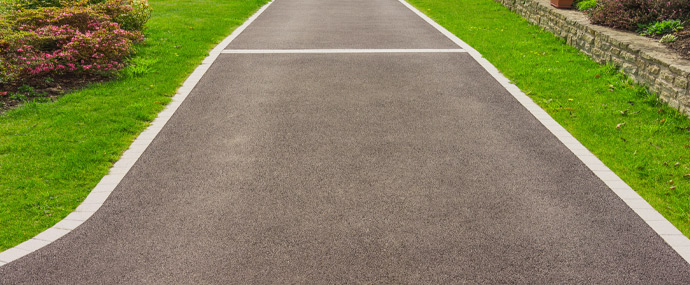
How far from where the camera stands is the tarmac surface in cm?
410

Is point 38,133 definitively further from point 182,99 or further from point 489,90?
point 489,90

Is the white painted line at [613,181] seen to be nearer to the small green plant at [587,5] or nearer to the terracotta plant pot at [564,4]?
the small green plant at [587,5]

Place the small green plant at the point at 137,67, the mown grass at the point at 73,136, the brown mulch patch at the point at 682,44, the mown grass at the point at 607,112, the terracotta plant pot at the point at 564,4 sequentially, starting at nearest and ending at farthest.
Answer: the mown grass at the point at 73,136
the mown grass at the point at 607,112
the brown mulch patch at the point at 682,44
the small green plant at the point at 137,67
the terracotta plant pot at the point at 564,4

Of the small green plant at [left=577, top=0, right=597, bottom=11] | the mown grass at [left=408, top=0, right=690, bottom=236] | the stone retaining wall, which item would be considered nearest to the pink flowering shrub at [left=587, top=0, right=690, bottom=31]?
the stone retaining wall

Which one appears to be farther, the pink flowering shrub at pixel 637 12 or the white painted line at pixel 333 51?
the white painted line at pixel 333 51

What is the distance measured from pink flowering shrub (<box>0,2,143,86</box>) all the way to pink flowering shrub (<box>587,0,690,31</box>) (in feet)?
31.4

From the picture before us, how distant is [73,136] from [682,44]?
30.1ft

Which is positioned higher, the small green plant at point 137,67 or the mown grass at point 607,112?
the small green plant at point 137,67

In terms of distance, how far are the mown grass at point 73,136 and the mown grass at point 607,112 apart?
585cm

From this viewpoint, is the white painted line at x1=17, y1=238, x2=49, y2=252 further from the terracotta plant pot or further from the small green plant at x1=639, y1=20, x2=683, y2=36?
the terracotta plant pot

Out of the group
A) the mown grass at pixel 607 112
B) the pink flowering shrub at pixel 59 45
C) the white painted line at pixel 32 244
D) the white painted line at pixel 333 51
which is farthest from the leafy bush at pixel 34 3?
the mown grass at pixel 607 112

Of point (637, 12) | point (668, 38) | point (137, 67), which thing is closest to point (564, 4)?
point (637, 12)

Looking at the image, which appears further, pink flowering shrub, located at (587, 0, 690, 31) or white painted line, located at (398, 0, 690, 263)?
pink flowering shrub, located at (587, 0, 690, 31)

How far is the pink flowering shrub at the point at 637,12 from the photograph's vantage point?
9.83m
